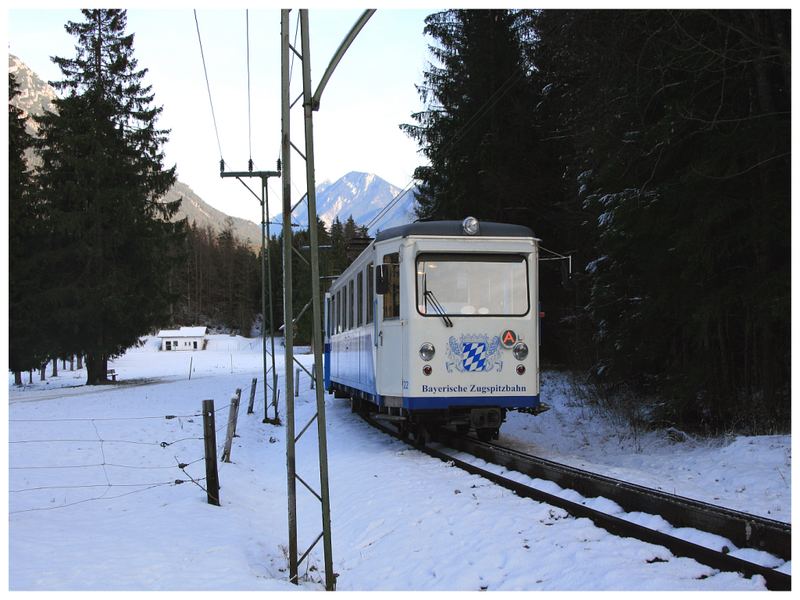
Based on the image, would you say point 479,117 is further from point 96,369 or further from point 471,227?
point 96,369

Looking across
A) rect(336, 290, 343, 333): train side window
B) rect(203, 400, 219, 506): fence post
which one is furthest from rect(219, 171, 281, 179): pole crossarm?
rect(203, 400, 219, 506): fence post

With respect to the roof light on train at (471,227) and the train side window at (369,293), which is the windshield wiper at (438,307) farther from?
the train side window at (369,293)

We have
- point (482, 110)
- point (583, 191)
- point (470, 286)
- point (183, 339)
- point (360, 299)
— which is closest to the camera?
point (470, 286)

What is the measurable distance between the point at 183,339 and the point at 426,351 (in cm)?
10217

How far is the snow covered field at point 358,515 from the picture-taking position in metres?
5.47

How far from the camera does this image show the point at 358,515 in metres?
8.16

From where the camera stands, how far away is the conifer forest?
37.9 ft

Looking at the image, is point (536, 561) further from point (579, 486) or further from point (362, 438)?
point (362, 438)

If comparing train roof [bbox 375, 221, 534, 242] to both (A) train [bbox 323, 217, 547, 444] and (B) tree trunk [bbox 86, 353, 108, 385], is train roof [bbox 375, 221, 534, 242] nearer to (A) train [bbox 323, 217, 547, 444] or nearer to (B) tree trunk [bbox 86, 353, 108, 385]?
(A) train [bbox 323, 217, 547, 444]

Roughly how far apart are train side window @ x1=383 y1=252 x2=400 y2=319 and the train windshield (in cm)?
35

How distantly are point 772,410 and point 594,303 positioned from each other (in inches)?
213

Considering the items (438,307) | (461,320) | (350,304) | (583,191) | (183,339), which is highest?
(583,191)

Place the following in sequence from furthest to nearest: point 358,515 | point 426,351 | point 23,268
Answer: point 23,268 < point 426,351 < point 358,515

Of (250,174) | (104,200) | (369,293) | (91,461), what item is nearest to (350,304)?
(369,293)
